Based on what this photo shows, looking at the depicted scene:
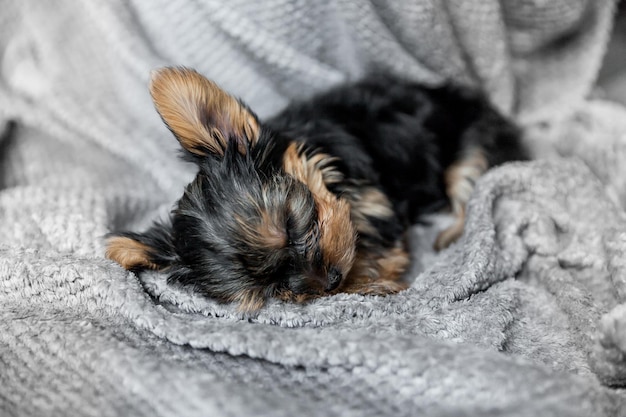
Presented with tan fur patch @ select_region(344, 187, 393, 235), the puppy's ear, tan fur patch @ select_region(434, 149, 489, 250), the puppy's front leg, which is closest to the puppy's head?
the puppy's ear

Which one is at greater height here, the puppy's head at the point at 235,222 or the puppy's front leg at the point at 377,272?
the puppy's head at the point at 235,222

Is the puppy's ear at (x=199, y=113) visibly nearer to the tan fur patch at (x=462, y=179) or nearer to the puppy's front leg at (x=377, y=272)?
the puppy's front leg at (x=377, y=272)

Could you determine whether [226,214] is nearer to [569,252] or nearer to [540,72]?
[569,252]

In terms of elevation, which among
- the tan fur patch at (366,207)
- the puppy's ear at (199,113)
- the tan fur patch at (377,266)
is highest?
the puppy's ear at (199,113)

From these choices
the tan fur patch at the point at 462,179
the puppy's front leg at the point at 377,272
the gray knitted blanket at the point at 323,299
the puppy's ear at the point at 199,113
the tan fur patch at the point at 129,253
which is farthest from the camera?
the tan fur patch at the point at 462,179

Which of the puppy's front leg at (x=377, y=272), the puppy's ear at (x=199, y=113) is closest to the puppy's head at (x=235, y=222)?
the puppy's ear at (x=199, y=113)

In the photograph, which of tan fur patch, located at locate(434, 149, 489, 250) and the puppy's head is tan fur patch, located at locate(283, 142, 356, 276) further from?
tan fur patch, located at locate(434, 149, 489, 250)

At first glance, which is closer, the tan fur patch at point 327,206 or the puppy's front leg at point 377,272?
the tan fur patch at point 327,206

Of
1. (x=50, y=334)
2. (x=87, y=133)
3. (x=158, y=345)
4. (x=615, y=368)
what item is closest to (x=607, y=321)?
(x=615, y=368)
